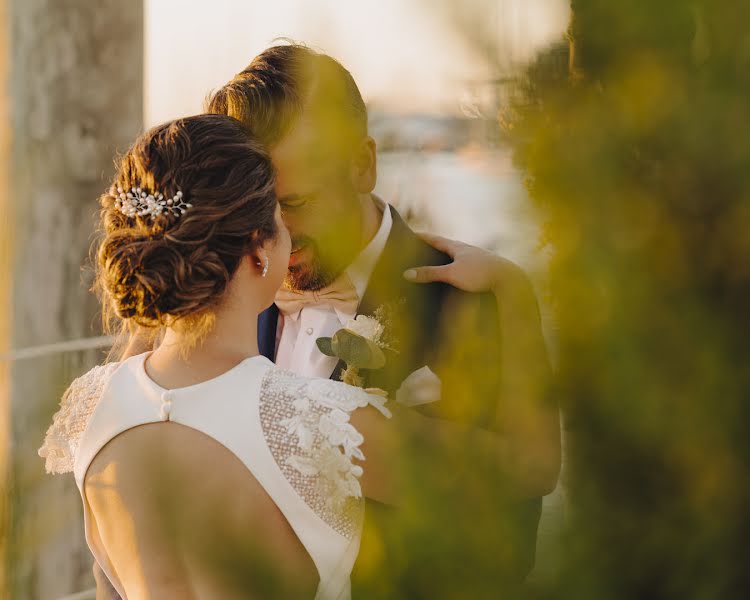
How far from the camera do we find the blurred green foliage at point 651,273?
448mm

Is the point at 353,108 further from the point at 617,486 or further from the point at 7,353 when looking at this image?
the point at 7,353

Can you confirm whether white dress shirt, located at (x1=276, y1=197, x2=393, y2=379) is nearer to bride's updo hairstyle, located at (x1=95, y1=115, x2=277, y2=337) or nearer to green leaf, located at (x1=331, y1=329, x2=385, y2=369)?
green leaf, located at (x1=331, y1=329, x2=385, y2=369)

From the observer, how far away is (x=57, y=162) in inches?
139

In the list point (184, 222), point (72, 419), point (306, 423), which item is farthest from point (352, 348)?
point (72, 419)

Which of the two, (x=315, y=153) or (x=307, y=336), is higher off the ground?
(x=315, y=153)

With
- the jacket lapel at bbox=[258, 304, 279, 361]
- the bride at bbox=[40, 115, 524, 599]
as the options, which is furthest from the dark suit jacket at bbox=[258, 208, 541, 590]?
the jacket lapel at bbox=[258, 304, 279, 361]

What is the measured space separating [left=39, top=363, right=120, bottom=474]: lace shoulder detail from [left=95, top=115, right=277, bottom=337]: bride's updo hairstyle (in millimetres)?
221

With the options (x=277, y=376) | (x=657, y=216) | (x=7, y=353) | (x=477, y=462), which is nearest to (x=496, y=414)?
(x=477, y=462)

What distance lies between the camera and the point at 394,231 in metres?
0.59

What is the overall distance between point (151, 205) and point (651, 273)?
1.47 metres

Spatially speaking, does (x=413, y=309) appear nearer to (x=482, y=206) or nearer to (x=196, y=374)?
(x=482, y=206)

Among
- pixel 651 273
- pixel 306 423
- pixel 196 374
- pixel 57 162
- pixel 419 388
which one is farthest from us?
pixel 57 162

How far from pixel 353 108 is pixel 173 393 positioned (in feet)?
4.40

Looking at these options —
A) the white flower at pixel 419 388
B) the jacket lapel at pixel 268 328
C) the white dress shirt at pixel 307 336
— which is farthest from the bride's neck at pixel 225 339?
the white flower at pixel 419 388
